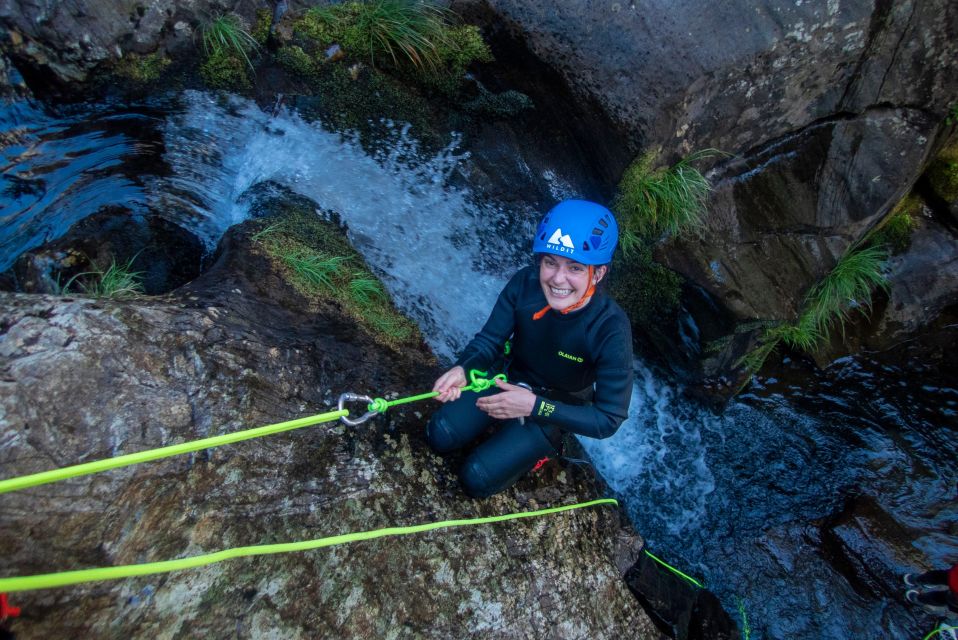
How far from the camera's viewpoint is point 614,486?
482 centimetres

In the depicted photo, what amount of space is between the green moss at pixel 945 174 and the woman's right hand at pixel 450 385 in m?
4.97

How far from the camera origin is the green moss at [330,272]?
3.85 m

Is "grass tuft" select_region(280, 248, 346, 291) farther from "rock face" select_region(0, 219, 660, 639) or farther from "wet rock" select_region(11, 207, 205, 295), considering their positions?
"wet rock" select_region(11, 207, 205, 295)

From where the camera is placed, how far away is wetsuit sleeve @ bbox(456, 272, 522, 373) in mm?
3365

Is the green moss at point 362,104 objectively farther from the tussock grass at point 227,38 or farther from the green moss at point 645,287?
the green moss at point 645,287

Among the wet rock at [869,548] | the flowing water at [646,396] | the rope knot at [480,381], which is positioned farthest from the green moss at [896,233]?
the rope knot at [480,381]

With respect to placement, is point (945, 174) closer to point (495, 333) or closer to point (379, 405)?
point (495, 333)

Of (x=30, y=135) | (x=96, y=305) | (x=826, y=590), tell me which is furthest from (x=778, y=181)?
(x=30, y=135)

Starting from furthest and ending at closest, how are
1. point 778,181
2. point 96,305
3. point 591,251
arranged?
1. point 778,181
2. point 591,251
3. point 96,305

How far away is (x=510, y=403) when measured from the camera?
3016mm

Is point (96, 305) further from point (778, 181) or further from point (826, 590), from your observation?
point (826, 590)

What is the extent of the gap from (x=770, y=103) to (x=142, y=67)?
5.15 metres

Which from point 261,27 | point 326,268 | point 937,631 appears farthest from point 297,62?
point 937,631

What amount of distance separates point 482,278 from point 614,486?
2273 millimetres
